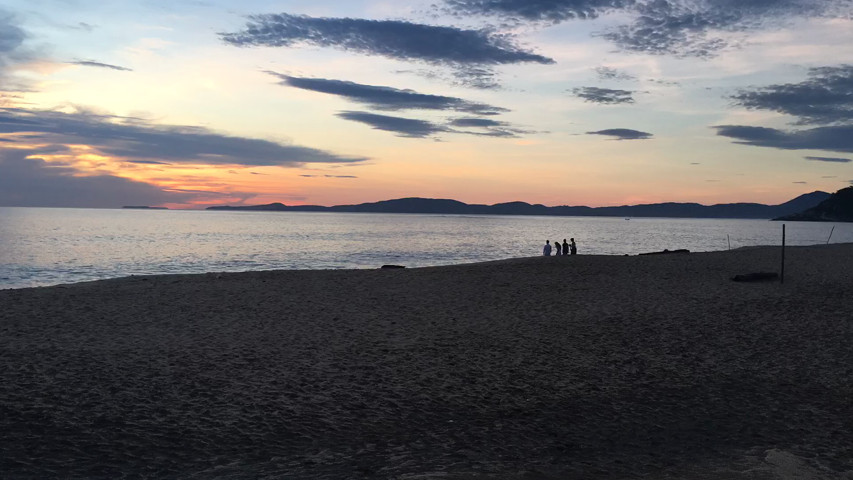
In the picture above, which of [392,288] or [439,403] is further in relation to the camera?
[392,288]

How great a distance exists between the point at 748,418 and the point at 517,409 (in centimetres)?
328

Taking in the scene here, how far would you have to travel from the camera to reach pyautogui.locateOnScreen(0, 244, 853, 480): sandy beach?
692 cm

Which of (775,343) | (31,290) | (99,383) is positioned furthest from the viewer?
(31,290)

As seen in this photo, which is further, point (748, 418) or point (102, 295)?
point (102, 295)

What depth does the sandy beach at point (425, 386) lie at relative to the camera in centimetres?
692

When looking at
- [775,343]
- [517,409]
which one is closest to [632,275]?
[775,343]

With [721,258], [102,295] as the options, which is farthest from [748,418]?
[721,258]

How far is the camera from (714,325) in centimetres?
1513

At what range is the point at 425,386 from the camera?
991 cm

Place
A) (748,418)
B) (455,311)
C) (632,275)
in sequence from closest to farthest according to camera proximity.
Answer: (748,418)
(455,311)
(632,275)

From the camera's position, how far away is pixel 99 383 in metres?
9.50

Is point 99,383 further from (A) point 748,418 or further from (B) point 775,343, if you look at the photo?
(B) point 775,343

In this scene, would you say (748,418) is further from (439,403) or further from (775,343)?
(775,343)

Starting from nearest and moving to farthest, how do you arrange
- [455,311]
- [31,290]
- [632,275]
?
[455,311], [31,290], [632,275]
